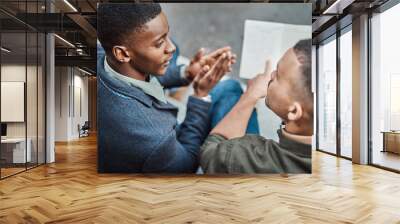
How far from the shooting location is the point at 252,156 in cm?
656

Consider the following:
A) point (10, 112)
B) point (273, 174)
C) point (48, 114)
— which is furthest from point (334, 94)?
point (10, 112)

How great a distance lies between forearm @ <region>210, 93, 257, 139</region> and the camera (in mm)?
6488

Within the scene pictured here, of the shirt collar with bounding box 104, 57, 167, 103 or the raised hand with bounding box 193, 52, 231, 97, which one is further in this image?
the raised hand with bounding box 193, 52, 231, 97

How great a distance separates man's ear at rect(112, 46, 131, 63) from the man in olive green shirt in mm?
1832

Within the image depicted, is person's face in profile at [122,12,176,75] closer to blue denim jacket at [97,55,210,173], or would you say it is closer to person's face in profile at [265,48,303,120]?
blue denim jacket at [97,55,210,173]

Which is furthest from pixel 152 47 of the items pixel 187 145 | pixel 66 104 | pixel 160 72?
pixel 66 104

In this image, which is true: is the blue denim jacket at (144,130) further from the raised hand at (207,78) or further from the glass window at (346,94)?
the glass window at (346,94)

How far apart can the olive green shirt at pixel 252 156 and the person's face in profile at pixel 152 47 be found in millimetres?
1459

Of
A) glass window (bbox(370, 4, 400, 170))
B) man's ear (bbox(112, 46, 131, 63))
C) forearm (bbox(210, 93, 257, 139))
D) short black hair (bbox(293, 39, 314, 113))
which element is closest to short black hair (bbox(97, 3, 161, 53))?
man's ear (bbox(112, 46, 131, 63))

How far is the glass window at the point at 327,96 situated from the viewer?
34.0ft

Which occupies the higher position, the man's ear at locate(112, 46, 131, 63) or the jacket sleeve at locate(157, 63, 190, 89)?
the man's ear at locate(112, 46, 131, 63)

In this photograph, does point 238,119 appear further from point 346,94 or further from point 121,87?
point 346,94

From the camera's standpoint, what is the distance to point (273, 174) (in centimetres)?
681

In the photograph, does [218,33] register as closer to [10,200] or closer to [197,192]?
[197,192]
